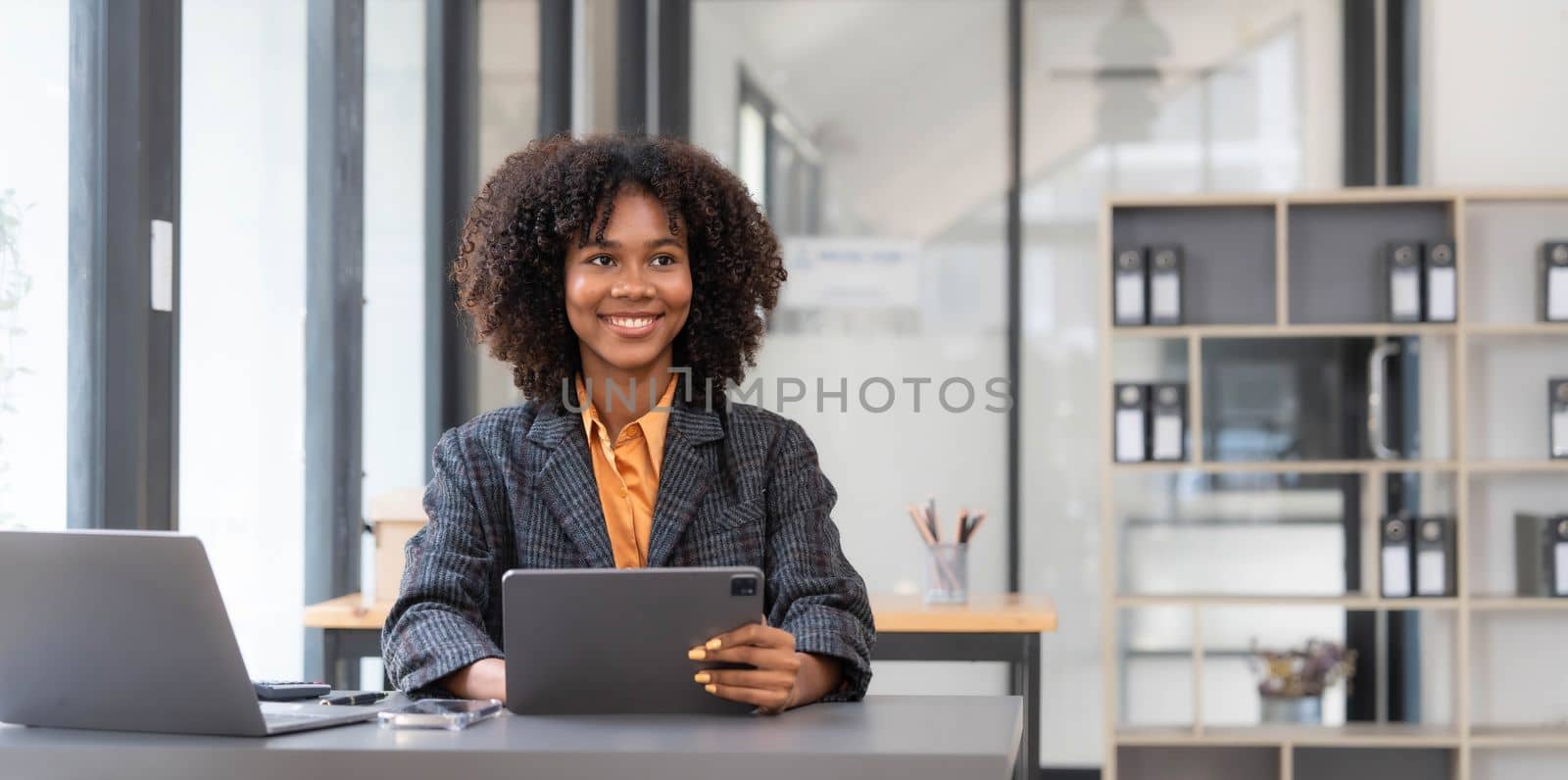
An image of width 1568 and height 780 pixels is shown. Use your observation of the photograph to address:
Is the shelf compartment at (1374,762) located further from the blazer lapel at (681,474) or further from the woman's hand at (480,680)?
the woman's hand at (480,680)

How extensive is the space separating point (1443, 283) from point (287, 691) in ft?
10.5

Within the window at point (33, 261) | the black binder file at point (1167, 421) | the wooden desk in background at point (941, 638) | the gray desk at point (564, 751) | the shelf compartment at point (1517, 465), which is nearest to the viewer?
the gray desk at point (564, 751)

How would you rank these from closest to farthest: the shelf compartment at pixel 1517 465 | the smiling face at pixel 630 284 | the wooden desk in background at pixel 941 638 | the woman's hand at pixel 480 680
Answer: the woman's hand at pixel 480 680, the smiling face at pixel 630 284, the wooden desk in background at pixel 941 638, the shelf compartment at pixel 1517 465

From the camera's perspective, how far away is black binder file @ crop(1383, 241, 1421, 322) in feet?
12.4

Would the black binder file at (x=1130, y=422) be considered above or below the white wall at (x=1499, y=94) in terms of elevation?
below

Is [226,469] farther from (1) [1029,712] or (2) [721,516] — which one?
(1) [1029,712]

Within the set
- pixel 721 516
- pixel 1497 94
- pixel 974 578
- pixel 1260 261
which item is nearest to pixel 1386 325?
pixel 1260 261

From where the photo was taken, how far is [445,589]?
5.47ft

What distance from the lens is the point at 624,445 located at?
185 centimetres

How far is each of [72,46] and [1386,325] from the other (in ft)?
9.89

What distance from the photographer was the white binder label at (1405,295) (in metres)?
3.78

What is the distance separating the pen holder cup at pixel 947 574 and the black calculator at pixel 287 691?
205 centimetres

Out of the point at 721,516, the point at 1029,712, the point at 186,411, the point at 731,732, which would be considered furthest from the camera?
the point at 1029,712

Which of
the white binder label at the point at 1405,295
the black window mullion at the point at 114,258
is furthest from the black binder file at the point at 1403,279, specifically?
the black window mullion at the point at 114,258
